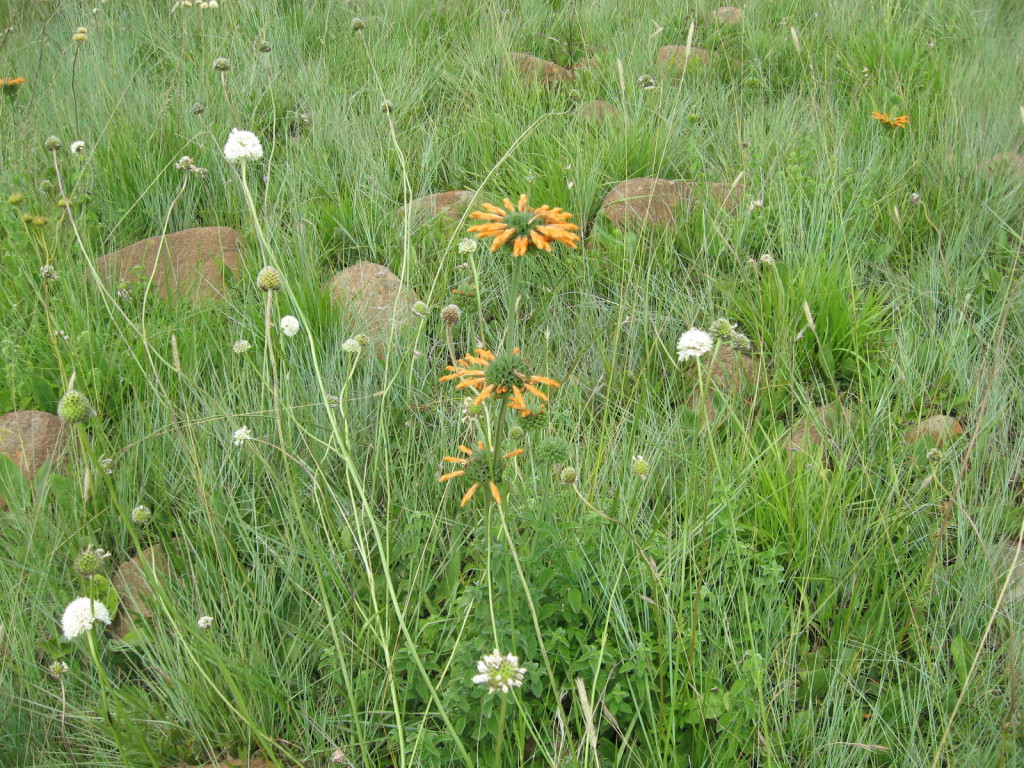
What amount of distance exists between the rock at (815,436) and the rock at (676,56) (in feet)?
6.97

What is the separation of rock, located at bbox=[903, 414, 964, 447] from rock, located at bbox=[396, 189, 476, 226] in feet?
5.27

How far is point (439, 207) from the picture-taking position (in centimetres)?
301

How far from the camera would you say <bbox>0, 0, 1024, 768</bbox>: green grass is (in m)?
1.56

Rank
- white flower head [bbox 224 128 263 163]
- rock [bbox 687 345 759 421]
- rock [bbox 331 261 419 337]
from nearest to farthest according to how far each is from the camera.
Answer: white flower head [bbox 224 128 263 163]
rock [bbox 687 345 759 421]
rock [bbox 331 261 419 337]

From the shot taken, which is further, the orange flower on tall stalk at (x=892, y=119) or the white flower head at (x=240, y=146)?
the orange flower on tall stalk at (x=892, y=119)

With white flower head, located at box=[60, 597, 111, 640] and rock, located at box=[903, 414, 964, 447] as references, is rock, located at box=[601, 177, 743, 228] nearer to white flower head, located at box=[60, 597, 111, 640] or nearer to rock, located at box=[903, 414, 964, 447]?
rock, located at box=[903, 414, 964, 447]

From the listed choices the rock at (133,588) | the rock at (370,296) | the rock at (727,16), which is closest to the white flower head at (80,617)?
the rock at (133,588)

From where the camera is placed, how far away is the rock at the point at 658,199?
2.85 meters

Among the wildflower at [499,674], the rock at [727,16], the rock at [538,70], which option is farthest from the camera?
the rock at [727,16]

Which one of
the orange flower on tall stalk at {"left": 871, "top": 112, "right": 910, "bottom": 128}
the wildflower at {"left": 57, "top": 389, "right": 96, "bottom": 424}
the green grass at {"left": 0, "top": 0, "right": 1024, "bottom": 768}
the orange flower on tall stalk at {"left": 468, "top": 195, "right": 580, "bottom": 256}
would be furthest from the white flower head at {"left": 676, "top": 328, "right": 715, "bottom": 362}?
the orange flower on tall stalk at {"left": 871, "top": 112, "right": 910, "bottom": 128}

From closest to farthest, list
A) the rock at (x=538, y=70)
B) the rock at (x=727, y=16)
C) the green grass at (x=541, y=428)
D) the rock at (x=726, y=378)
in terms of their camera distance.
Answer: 1. the green grass at (x=541, y=428)
2. the rock at (x=726, y=378)
3. the rock at (x=538, y=70)
4. the rock at (x=727, y=16)

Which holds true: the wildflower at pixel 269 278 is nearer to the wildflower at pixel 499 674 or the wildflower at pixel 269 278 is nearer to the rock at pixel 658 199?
the wildflower at pixel 499 674

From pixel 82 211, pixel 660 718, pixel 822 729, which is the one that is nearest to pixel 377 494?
pixel 660 718

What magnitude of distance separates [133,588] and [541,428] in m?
1.01
